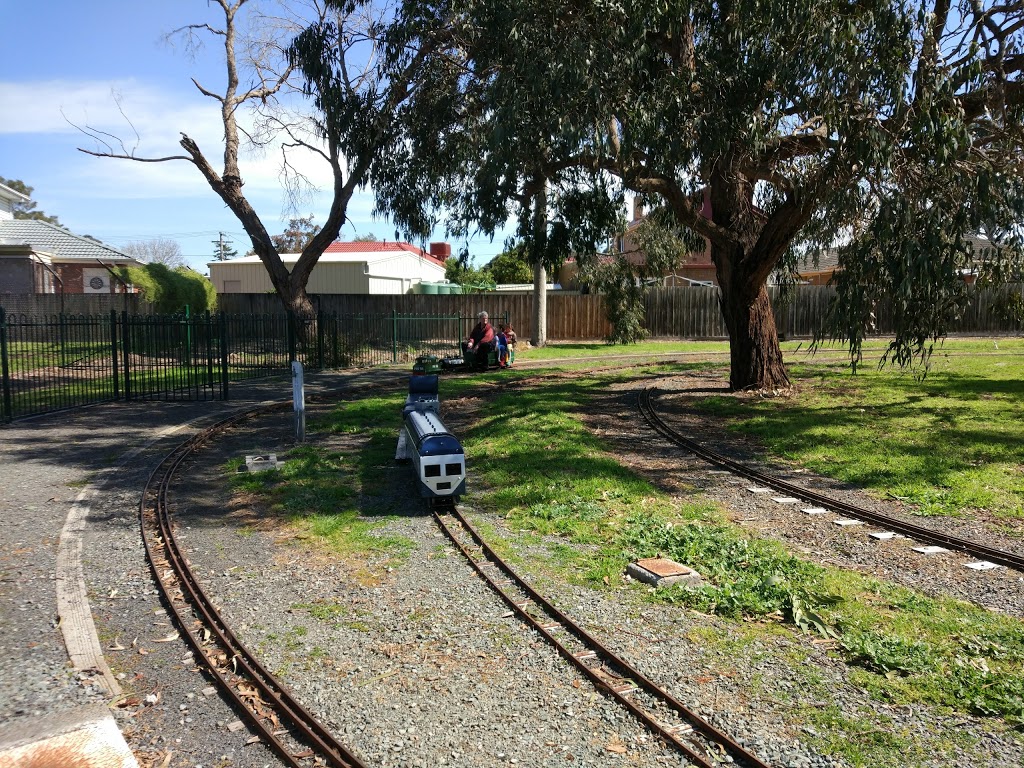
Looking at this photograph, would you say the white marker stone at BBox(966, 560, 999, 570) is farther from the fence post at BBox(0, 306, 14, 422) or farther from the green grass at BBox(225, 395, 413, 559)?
the fence post at BBox(0, 306, 14, 422)

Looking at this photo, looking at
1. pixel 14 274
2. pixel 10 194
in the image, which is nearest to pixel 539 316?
pixel 14 274

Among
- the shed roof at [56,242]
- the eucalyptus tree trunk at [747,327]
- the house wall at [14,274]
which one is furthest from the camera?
the shed roof at [56,242]

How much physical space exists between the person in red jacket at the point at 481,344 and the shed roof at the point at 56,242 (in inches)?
751

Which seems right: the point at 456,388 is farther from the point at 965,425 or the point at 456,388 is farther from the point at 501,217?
the point at 965,425

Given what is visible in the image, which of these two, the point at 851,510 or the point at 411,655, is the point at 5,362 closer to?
the point at 411,655

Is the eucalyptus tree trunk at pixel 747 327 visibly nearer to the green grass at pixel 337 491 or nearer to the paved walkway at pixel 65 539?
the green grass at pixel 337 491

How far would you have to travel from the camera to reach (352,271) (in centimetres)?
4228

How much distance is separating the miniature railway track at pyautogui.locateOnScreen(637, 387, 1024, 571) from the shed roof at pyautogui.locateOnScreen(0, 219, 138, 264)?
28178mm

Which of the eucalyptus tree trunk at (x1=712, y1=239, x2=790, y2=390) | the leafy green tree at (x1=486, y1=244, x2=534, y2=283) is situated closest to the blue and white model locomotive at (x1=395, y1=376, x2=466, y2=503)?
the eucalyptus tree trunk at (x1=712, y1=239, x2=790, y2=390)

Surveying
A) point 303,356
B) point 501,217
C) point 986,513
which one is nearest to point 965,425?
point 986,513

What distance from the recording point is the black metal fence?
675 inches

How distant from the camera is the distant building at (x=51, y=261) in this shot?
3155 centimetres

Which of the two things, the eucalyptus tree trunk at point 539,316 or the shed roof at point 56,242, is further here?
the shed roof at point 56,242

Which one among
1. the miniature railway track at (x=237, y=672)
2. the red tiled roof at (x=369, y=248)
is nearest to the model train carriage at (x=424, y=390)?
the miniature railway track at (x=237, y=672)
